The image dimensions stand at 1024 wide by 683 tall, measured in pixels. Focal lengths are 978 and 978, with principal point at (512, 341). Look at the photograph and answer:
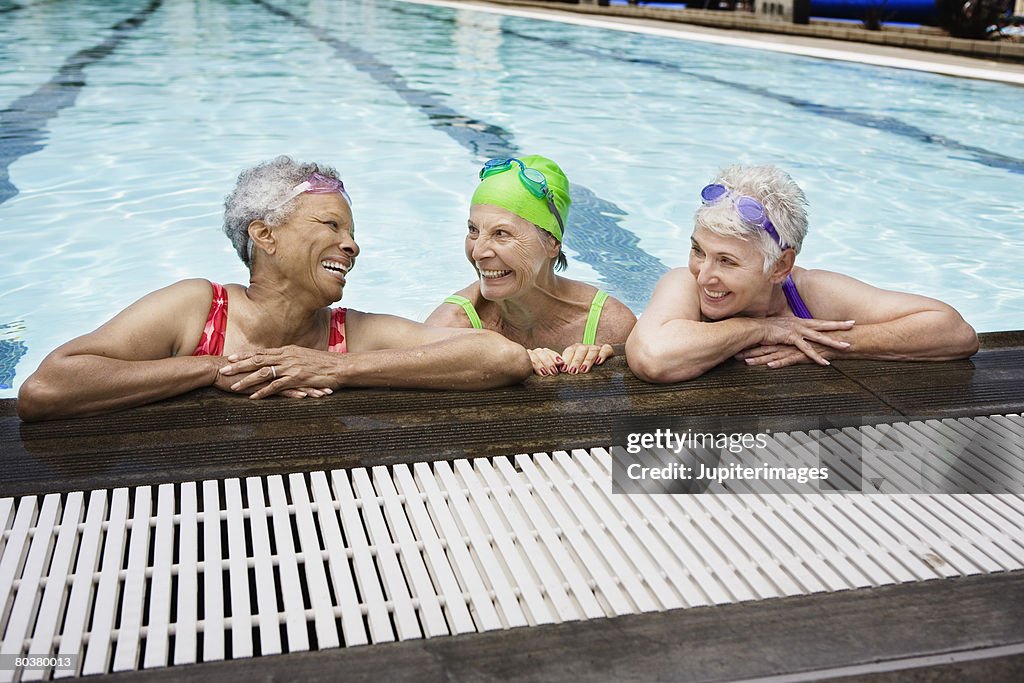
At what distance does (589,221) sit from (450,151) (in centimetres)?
226

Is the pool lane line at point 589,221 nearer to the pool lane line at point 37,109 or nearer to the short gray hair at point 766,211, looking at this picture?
the short gray hair at point 766,211

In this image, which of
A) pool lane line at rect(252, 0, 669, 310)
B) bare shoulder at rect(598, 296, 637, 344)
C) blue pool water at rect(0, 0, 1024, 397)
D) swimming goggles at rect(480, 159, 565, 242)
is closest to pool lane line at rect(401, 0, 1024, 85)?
blue pool water at rect(0, 0, 1024, 397)

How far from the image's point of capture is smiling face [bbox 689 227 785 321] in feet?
10.6

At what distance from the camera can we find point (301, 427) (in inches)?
111

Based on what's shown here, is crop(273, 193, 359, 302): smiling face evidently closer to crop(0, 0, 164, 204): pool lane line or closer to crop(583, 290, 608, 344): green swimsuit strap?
crop(583, 290, 608, 344): green swimsuit strap

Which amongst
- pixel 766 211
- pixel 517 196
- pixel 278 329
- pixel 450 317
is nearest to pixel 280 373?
pixel 278 329

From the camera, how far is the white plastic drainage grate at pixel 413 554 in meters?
1.95

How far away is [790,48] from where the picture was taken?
47.5 feet

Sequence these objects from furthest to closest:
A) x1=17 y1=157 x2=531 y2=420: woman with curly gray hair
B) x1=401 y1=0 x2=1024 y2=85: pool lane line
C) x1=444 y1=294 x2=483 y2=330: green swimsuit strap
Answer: x1=401 y1=0 x2=1024 y2=85: pool lane line, x1=444 y1=294 x2=483 y2=330: green swimsuit strap, x1=17 y1=157 x2=531 y2=420: woman with curly gray hair

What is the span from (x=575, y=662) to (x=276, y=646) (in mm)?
570

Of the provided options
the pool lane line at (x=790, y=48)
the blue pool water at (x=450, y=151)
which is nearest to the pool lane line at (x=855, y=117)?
the blue pool water at (x=450, y=151)

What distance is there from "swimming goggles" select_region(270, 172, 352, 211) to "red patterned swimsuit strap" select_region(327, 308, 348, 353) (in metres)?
Answer: 0.43

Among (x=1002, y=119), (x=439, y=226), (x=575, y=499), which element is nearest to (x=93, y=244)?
(x=439, y=226)

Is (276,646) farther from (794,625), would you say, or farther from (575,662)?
(794,625)
